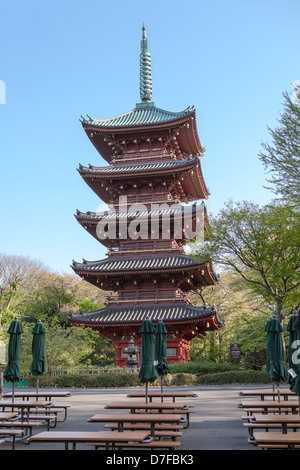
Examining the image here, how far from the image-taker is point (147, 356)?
11930mm

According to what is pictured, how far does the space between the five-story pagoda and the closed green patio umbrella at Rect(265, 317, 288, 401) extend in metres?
17.2

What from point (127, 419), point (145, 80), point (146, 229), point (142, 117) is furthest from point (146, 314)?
point (127, 419)

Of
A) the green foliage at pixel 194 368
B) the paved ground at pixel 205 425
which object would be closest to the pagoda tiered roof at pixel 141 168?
the green foliage at pixel 194 368

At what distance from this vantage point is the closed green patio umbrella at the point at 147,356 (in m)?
11.7

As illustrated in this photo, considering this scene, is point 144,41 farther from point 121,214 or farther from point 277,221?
point 277,221

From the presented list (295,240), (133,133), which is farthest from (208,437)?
(133,133)

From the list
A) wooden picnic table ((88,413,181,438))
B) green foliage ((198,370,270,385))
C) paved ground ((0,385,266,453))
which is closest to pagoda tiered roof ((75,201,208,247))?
green foliage ((198,370,270,385))

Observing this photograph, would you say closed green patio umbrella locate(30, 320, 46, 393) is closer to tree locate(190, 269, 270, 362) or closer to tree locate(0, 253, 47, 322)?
tree locate(190, 269, 270, 362)

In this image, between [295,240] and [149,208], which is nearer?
[295,240]

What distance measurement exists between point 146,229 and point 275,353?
2232cm

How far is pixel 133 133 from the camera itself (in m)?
35.0

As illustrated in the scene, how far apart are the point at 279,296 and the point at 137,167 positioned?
14.4 meters

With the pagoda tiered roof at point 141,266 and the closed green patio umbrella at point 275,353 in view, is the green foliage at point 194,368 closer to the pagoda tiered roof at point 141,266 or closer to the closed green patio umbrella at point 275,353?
the pagoda tiered roof at point 141,266

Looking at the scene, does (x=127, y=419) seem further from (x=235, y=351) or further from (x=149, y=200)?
(x=149, y=200)
